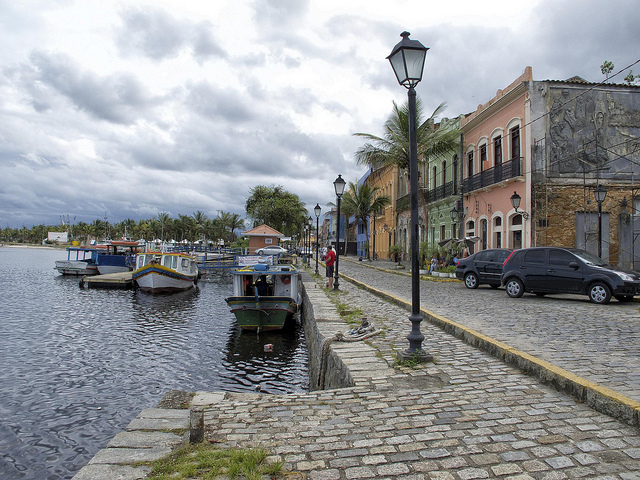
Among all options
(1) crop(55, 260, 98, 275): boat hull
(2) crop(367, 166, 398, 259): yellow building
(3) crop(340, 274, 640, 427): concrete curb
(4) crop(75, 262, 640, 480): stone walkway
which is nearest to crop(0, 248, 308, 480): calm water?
(4) crop(75, 262, 640, 480): stone walkway

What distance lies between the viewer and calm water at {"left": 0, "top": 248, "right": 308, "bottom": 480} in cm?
626

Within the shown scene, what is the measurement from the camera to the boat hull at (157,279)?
83.5 ft

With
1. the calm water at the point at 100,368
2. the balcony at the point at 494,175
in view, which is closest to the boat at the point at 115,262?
the calm water at the point at 100,368

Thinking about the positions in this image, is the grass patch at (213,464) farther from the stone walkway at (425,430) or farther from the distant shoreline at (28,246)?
the distant shoreline at (28,246)

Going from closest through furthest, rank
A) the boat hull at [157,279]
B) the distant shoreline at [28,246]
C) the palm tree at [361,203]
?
the boat hull at [157,279] → the palm tree at [361,203] → the distant shoreline at [28,246]

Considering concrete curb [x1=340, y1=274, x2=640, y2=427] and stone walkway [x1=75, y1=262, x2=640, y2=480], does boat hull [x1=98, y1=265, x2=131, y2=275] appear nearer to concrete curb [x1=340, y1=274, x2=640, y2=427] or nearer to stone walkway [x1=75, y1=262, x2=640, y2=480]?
concrete curb [x1=340, y1=274, x2=640, y2=427]

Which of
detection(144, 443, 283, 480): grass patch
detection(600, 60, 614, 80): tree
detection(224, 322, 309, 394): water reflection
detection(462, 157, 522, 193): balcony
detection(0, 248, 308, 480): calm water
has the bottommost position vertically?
detection(224, 322, 309, 394): water reflection

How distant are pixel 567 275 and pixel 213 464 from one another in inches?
459

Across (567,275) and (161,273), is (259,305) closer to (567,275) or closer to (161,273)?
(567,275)

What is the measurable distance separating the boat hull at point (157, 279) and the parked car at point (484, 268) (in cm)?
1712

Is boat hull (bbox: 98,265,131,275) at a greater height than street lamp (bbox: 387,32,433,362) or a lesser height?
lesser

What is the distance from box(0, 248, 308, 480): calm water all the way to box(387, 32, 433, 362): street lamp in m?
4.13

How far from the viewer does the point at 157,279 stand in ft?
83.9

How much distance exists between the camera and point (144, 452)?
340 centimetres
